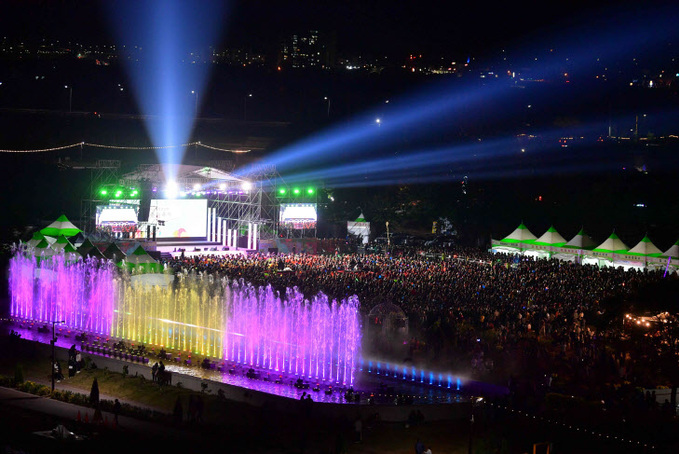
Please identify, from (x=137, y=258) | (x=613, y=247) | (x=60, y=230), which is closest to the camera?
(x=137, y=258)

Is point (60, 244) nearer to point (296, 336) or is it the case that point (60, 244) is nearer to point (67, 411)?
point (296, 336)

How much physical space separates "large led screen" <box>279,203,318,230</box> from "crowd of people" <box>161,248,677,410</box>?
10.4 metres

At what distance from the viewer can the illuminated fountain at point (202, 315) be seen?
22734 millimetres

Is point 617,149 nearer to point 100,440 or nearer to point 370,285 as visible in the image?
point 370,285

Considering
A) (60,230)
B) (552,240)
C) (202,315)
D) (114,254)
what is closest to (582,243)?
(552,240)

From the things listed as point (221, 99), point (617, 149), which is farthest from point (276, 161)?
point (617, 149)

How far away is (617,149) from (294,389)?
62832mm

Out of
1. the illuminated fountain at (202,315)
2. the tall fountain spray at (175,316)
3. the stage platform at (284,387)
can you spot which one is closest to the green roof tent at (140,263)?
the illuminated fountain at (202,315)

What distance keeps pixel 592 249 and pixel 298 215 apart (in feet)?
73.3

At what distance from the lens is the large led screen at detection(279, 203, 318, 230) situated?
52812 mm

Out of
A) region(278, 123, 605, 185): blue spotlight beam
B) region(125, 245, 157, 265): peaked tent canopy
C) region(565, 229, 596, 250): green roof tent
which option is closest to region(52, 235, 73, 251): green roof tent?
region(125, 245, 157, 265): peaked tent canopy

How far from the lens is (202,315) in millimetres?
26641

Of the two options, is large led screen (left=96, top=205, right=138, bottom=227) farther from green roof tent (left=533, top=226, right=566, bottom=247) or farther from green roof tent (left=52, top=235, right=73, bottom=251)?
green roof tent (left=533, top=226, right=566, bottom=247)

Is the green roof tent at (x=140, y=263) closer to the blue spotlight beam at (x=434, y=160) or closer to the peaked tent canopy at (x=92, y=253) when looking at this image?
the peaked tent canopy at (x=92, y=253)
